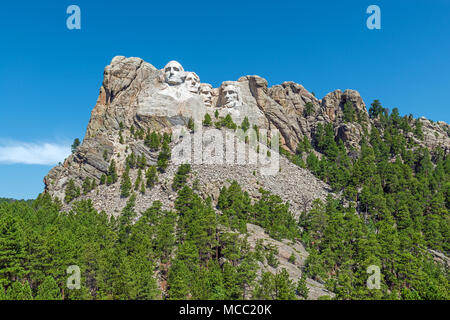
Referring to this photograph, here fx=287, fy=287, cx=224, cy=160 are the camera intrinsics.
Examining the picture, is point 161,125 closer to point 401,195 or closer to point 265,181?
point 265,181

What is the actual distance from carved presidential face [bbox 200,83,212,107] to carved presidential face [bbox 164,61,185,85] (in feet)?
55.2

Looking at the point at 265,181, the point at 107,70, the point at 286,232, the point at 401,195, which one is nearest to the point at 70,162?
the point at 107,70

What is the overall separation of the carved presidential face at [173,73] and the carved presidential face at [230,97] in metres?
22.6

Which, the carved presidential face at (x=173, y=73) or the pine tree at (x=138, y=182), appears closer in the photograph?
the pine tree at (x=138, y=182)

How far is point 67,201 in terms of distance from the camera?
88375 millimetres

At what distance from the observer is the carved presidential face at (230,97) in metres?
135

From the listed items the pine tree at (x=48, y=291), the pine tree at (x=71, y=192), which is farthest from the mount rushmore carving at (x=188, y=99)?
the pine tree at (x=48, y=291)

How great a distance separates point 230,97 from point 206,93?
1371 centimetres

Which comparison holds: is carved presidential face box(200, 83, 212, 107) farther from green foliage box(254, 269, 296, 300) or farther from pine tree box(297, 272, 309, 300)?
green foliage box(254, 269, 296, 300)

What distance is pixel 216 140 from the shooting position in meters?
107

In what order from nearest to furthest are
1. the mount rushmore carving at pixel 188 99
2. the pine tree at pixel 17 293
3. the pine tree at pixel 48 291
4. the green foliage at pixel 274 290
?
the pine tree at pixel 17 293
the pine tree at pixel 48 291
the green foliage at pixel 274 290
the mount rushmore carving at pixel 188 99

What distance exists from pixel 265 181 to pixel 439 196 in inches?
1995

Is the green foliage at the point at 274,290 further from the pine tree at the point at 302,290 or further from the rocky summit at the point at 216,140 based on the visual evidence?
the rocky summit at the point at 216,140

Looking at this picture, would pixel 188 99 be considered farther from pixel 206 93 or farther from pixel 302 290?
pixel 302 290
